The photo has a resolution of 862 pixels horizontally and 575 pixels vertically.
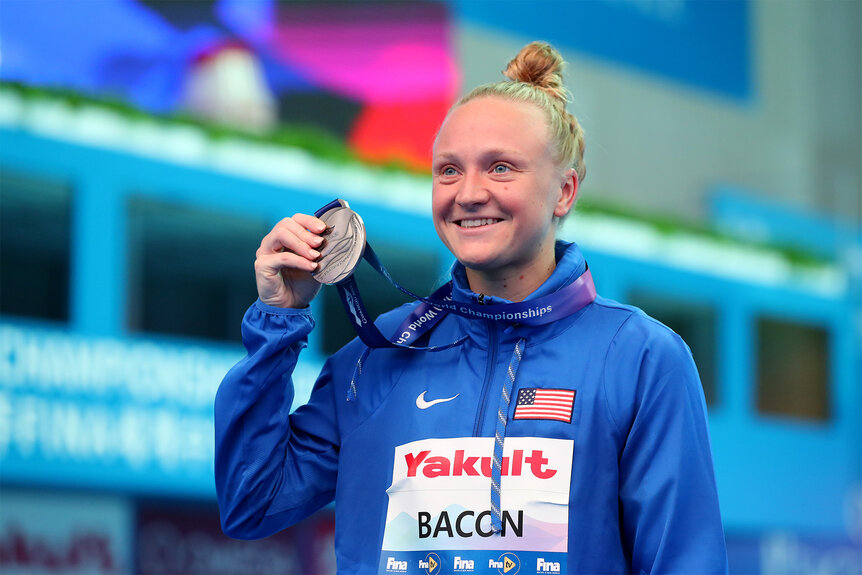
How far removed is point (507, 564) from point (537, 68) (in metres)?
1.05

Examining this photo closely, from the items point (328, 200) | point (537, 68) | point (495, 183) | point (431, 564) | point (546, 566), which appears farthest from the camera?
point (328, 200)

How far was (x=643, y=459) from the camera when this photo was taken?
225 centimetres

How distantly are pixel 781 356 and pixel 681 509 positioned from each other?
20.9m

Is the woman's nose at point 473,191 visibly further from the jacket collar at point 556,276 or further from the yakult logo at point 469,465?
the yakult logo at point 469,465

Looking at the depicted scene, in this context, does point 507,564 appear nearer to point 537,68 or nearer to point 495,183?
point 495,183

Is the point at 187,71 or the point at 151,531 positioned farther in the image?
the point at 187,71

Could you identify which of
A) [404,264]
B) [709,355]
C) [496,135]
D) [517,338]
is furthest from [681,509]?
[709,355]

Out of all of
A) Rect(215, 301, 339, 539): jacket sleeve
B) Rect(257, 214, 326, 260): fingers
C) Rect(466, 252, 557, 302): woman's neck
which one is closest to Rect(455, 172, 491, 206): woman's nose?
Rect(466, 252, 557, 302): woman's neck

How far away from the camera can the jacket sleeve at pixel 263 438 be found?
246cm

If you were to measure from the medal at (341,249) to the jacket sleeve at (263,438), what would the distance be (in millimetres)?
113

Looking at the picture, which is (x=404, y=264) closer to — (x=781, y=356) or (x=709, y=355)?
(x=709, y=355)

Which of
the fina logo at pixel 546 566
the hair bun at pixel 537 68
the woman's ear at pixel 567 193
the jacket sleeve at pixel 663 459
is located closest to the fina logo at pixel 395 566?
the fina logo at pixel 546 566

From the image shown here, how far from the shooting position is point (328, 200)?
15.4 m

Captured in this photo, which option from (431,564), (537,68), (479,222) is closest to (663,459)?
(431,564)
